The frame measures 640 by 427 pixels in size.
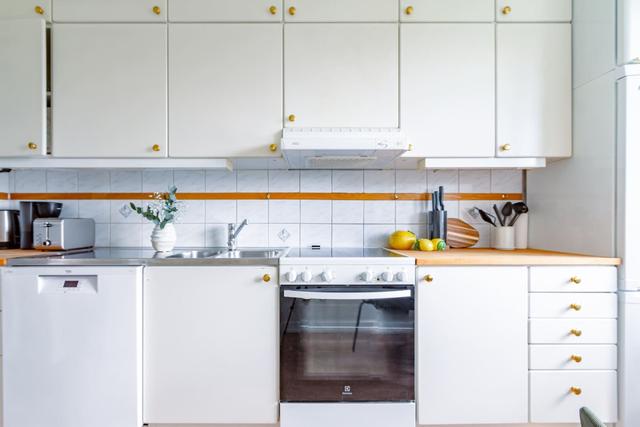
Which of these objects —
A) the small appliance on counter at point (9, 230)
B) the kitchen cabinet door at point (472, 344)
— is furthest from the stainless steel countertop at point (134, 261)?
the kitchen cabinet door at point (472, 344)

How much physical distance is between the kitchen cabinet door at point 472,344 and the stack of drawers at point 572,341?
6 centimetres

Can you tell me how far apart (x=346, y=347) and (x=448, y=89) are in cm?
140

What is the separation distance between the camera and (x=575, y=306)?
1.62 meters

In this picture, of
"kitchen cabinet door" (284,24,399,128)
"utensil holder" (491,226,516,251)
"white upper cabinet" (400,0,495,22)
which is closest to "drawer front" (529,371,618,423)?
"utensil holder" (491,226,516,251)

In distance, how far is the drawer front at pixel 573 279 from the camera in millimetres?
1633

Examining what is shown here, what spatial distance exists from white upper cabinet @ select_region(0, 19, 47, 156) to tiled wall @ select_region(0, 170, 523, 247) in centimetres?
41

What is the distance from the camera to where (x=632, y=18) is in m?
1.59

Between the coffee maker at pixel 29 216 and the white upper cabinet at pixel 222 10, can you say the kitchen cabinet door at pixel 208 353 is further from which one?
the white upper cabinet at pixel 222 10

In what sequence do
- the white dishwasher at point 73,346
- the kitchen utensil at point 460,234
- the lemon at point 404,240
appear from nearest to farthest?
the white dishwasher at point 73,346, the lemon at point 404,240, the kitchen utensil at point 460,234

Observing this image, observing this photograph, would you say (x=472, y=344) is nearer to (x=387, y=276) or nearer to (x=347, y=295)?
(x=387, y=276)

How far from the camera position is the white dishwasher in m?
1.61

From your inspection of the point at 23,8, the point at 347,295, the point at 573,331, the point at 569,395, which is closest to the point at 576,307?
the point at 573,331

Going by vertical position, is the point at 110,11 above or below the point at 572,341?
above

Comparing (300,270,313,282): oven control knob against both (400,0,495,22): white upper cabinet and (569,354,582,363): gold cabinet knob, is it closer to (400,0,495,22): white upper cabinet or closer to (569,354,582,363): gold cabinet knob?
(569,354,582,363): gold cabinet knob
